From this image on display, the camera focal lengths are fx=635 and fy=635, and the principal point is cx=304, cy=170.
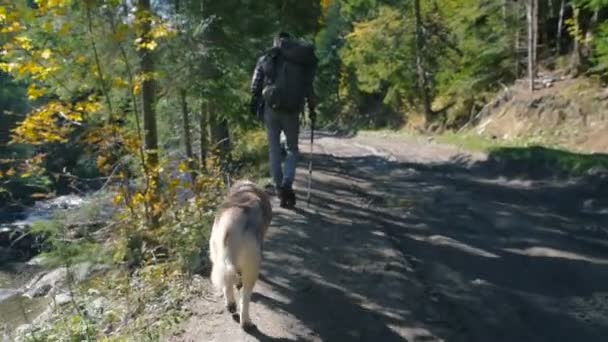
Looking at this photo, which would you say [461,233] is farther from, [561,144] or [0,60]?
[561,144]

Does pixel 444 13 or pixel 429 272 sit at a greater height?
pixel 444 13

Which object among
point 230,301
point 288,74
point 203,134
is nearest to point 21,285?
point 203,134

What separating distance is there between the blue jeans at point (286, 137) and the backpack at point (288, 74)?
0.42 ft

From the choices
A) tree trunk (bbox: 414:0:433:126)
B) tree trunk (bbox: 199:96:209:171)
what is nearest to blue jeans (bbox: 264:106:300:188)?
tree trunk (bbox: 199:96:209:171)

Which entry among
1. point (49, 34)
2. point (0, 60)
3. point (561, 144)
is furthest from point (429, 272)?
point (561, 144)

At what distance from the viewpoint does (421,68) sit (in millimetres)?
29031

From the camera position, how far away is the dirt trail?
187 inches

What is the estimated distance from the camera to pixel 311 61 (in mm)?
7941

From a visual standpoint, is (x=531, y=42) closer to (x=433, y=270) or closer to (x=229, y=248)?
(x=433, y=270)

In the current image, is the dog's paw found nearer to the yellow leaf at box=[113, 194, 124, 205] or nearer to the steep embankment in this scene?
the yellow leaf at box=[113, 194, 124, 205]

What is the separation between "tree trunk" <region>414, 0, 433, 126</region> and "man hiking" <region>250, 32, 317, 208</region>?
21.1 meters

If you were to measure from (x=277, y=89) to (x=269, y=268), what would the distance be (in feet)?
8.22

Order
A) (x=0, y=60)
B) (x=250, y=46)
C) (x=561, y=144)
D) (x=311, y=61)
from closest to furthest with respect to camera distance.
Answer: (x=311, y=61) < (x=0, y=60) < (x=250, y=46) < (x=561, y=144)

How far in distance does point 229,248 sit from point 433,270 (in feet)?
7.29
